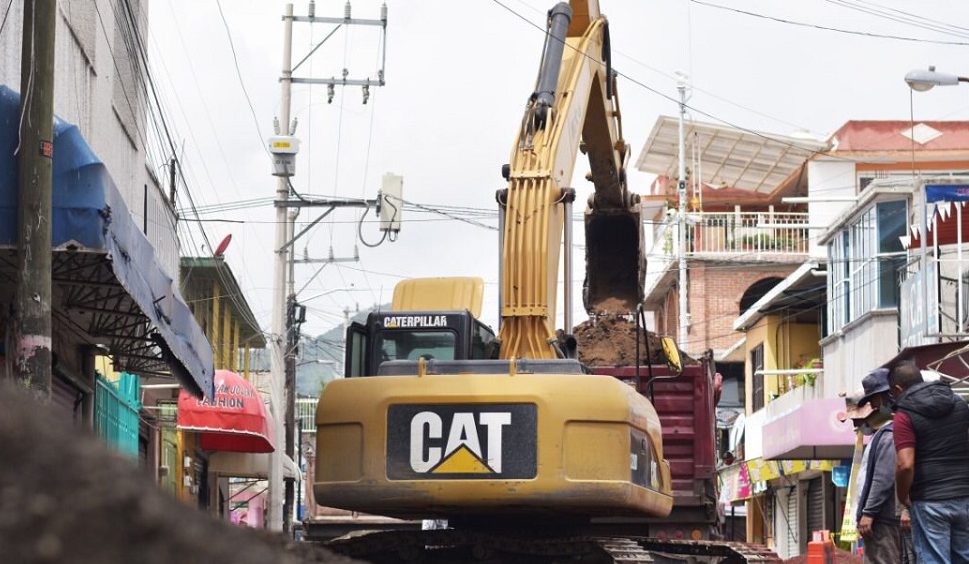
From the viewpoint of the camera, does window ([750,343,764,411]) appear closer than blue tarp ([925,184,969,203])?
No

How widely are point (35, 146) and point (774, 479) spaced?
35.6 meters

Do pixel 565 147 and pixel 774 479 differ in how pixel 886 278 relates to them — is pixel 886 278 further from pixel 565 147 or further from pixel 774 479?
pixel 565 147

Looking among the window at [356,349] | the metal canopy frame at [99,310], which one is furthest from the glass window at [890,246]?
the window at [356,349]

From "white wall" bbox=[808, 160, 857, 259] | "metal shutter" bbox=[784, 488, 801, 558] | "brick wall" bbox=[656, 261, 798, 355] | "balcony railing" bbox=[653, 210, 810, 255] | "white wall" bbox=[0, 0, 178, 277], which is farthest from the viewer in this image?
"brick wall" bbox=[656, 261, 798, 355]

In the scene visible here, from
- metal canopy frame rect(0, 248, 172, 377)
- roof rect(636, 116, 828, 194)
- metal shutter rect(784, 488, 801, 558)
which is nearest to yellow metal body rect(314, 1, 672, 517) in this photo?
metal canopy frame rect(0, 248, 172, 377)

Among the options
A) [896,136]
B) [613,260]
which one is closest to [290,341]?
[613,260]

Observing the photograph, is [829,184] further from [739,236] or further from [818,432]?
[818,432]

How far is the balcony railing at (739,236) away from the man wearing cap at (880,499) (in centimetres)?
4676

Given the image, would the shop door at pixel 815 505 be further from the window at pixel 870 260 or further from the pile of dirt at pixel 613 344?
the pile of dirt at pixel 613 344

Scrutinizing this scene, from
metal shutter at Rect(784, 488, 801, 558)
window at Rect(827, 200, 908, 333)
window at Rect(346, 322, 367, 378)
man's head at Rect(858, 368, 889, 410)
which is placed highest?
window at Rect(827, 200, 908, 333)

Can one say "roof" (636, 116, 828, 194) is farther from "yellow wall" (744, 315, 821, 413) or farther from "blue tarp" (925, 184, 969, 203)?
"blue tarp" (925, 184, 969, 203)

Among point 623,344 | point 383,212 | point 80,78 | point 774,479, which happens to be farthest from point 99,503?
point 774,479

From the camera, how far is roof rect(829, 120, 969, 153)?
52406 mm

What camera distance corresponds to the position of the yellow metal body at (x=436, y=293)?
14281mm
